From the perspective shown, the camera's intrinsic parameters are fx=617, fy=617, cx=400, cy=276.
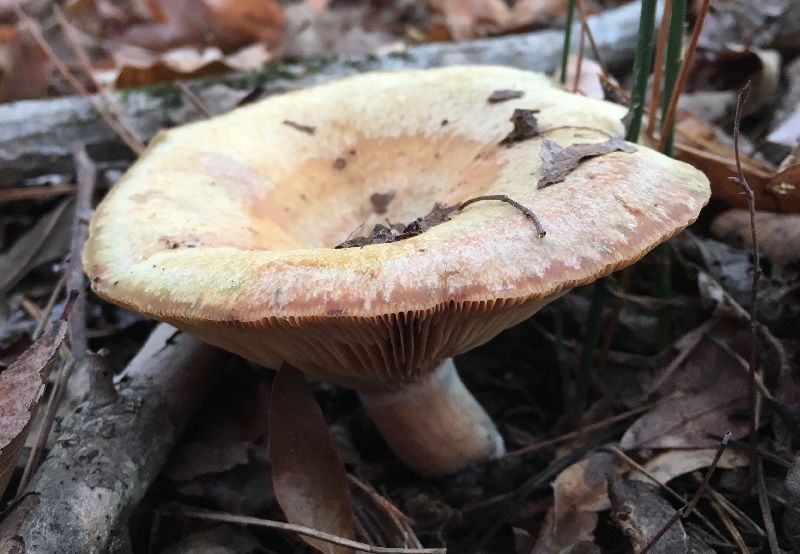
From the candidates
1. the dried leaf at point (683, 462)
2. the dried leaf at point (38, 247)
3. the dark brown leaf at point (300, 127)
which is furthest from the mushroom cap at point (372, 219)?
the dried leaf at point (38, 247)

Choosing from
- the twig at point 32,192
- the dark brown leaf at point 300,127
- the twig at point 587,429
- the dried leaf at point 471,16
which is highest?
the dark brown leaf at point 300,127

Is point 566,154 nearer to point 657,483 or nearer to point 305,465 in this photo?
point 657,483

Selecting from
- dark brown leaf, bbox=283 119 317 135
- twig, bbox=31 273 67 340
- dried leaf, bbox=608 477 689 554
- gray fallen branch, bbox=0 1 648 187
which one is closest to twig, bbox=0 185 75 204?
gray fallen branch, bbox=0 1 648 187

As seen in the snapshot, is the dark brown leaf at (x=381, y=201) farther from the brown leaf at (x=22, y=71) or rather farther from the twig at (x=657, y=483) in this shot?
the brown leaf at (x=22, y=71)

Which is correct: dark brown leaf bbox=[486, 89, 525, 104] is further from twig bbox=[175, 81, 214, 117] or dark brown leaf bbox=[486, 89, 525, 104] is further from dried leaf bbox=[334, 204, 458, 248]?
twig bbox=[175, 81, 214, 117]

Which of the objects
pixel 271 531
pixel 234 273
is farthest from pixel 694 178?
pixel 271 531

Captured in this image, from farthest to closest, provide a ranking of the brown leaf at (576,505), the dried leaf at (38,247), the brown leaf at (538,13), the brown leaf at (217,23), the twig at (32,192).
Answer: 1. the brown leaf at (217,23)
2. the brown leaf at (538,13)
3. the twig at (32,192)
4. the dried leaf at (38,247)
5. the brown leaf at (576,505)
